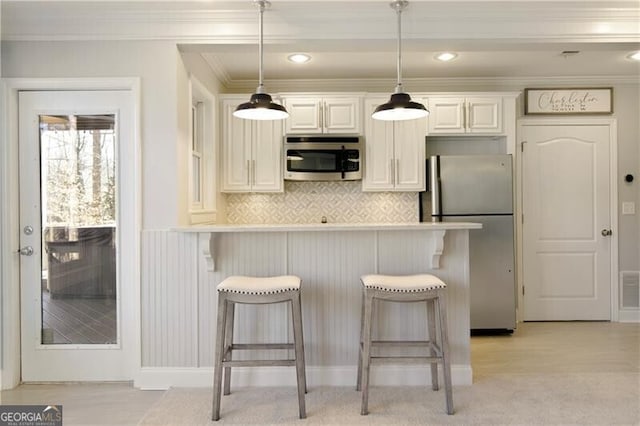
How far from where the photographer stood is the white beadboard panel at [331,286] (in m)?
2.57

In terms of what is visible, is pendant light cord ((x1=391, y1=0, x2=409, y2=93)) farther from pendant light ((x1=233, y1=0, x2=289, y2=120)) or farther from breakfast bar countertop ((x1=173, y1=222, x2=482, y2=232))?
breakfast bar countertop ((x1=173, y1=222, x2=482, y2=232))

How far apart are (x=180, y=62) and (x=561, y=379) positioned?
344cm

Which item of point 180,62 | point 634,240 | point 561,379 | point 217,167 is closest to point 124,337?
point 217,167

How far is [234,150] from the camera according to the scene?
3770 mm

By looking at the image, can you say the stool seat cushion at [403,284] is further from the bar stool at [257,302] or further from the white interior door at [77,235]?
the white interior door at [77,235]

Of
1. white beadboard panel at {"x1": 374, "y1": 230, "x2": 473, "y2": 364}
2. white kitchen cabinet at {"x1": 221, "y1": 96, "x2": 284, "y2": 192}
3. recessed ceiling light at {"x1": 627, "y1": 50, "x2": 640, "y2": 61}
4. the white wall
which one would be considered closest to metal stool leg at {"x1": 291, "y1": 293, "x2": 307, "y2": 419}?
white beadboard panel at {"x1": 374, "y1": 230, "x2": 473, "y2": 364}

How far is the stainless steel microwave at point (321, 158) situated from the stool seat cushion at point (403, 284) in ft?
5.30

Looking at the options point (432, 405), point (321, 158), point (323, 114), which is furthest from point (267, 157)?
point (432, 405)

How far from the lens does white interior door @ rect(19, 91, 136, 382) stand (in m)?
2.63

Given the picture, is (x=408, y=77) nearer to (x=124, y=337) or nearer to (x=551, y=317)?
(x=551, y=317)

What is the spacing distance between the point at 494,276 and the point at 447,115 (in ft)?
5.24

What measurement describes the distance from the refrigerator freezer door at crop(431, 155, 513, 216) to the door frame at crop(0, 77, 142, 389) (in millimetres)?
2566

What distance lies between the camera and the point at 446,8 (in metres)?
2.51

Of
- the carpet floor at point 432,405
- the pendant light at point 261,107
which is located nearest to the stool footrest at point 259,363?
the carpet floor at point 432,405
